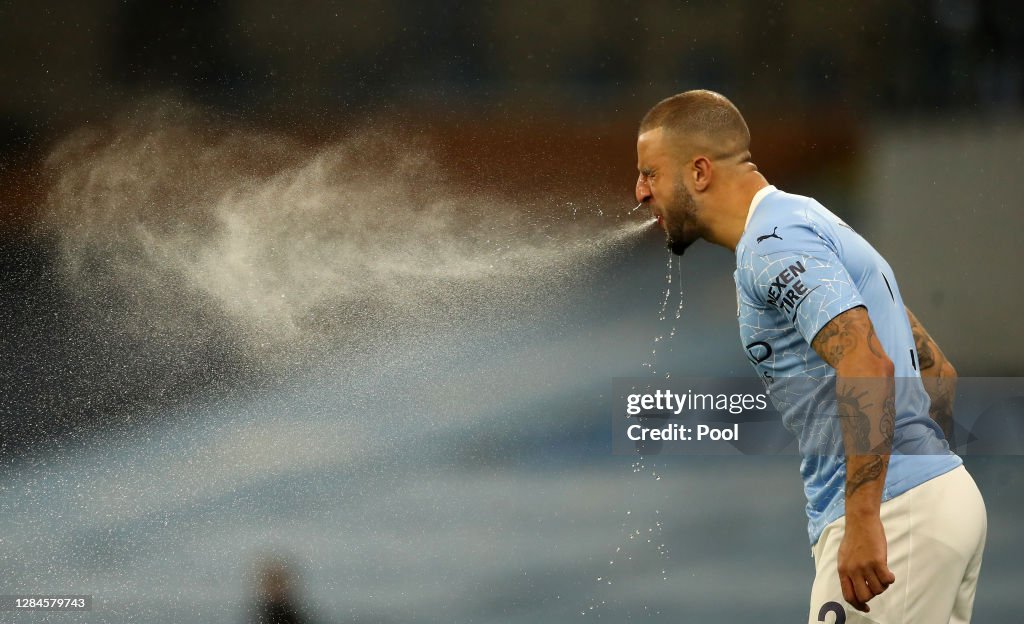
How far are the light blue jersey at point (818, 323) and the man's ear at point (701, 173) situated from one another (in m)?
0.17

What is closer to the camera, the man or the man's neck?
the man

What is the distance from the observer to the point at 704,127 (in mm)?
2375

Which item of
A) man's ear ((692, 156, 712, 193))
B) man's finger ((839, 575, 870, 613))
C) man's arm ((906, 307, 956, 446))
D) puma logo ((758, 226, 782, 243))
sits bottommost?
man's finger ((839, 575, 870, 613))

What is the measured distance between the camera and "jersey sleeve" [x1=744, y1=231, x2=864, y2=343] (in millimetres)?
1972

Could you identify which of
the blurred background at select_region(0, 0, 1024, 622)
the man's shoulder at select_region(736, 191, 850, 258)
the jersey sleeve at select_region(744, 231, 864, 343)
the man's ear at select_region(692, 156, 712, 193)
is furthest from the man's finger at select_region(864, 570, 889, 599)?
the blurred background at select_region(0, 0, 1024, 622)

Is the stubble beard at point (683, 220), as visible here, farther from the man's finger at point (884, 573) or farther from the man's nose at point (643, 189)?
the man's finger at point (884, 573)

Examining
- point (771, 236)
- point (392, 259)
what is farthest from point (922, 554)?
point (392, 259)

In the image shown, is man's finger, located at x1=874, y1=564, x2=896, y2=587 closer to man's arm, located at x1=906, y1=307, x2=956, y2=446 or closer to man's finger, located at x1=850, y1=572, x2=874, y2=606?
man's finger, located at x1=850, y1=572, x2=874, y2=606

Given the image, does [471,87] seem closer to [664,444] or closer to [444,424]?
[444,424]

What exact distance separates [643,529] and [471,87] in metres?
1.98

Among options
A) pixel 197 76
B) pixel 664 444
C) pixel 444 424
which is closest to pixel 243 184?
pixel 197 76

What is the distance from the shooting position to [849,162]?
457 cm

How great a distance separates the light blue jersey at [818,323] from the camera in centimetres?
201

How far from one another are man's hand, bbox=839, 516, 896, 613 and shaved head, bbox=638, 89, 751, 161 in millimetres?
860
